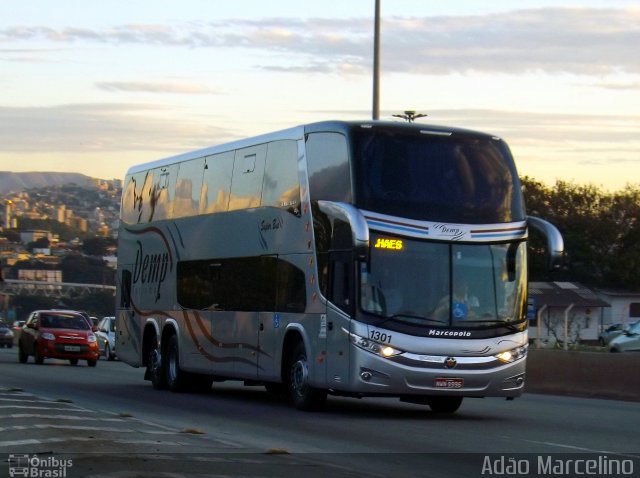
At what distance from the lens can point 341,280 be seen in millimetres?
18047

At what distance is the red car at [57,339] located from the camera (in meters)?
38.4

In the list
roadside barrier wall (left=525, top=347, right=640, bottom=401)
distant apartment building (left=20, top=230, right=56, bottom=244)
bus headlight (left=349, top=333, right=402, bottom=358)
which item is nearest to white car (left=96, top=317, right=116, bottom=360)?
roadside barrier wall (left=525, top=347, right=640, bottom=401)

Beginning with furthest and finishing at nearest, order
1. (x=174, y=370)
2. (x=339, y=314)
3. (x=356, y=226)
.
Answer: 1. (x=174, y=370)
2. (x=339, y=314)
3. (x=356, y=226)

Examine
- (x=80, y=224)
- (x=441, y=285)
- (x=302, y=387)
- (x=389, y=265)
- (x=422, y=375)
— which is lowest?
(x=302, y=387)

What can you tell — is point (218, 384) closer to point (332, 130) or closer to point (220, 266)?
point (220, 266)

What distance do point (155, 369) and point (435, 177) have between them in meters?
9.54

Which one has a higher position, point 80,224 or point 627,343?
point 80,224

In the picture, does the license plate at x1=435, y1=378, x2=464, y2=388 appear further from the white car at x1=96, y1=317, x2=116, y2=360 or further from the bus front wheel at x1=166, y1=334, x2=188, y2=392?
the white car at x1=96, y1=317, x2=116, y2=360

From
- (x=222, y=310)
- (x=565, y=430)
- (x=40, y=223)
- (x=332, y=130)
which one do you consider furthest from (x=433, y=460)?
(x=40, y=223)

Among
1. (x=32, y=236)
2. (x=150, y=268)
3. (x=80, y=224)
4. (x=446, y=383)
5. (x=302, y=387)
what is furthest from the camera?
(x=80, y=224)

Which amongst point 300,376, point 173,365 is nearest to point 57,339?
point 173,365

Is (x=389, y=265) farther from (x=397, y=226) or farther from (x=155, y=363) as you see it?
(x=155, y=363)

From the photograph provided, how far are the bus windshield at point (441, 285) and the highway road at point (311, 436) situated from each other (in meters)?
1.48

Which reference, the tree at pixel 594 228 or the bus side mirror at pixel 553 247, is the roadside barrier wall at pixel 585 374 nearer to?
the bus side mirror at pixel 553 247
